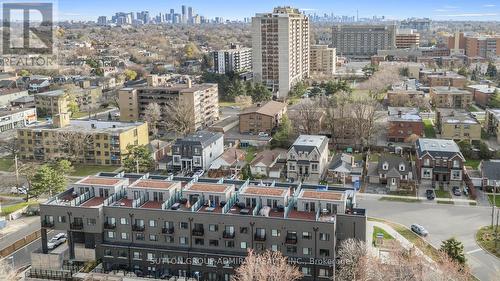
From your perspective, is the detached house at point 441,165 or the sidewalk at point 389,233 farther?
the detached house at point 441,165

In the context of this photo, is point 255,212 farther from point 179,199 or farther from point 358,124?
point 358,124

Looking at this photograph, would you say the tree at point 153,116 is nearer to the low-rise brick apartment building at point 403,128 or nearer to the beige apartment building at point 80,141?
the beige apartment building at point 80,141

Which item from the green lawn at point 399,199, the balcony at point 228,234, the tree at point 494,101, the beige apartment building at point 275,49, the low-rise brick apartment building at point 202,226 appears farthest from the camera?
the beige apartment building at point 275,49

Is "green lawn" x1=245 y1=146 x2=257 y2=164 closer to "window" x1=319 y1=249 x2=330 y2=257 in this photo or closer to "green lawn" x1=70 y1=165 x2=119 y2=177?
"green lawn" x1=70 y1=165 x2=119 y2=177

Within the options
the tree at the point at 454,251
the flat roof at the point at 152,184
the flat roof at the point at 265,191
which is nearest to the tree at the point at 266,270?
the flat roof at the point at 265,191

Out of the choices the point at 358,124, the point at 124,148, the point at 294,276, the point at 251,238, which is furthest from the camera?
the point at 358,124

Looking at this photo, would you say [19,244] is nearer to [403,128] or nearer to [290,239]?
[290,239]

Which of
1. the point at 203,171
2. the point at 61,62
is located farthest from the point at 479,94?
the point at 61,62
